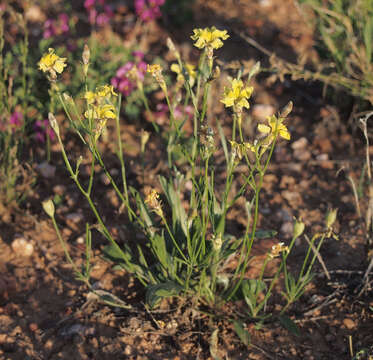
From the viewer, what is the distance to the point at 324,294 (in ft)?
7.06

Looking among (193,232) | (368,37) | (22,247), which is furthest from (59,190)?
(368,37)

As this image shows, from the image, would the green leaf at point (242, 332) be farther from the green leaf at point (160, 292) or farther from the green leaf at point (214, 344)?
the green leaf at point (160, 292)

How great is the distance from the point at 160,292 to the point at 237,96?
0.75 meters

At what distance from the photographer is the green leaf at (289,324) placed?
188cm

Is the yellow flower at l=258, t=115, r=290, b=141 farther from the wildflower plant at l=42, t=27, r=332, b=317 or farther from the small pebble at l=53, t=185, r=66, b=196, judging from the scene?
the small pebble at l=53, t=185, r=66, b=196

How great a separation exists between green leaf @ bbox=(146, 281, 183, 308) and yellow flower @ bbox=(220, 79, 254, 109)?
28.1 inches

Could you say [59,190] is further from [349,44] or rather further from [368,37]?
[368,37]

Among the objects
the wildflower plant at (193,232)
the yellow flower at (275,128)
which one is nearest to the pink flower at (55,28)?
the wildflower plant at (193,232)

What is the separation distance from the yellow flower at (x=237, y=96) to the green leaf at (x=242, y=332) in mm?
818

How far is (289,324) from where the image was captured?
6.23ft

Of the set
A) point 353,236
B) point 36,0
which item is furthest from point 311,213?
point 36,0

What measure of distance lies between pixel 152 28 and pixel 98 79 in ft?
3.98

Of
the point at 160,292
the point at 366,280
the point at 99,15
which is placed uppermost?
the point at 99,15

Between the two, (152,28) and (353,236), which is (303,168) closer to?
(353,236)
